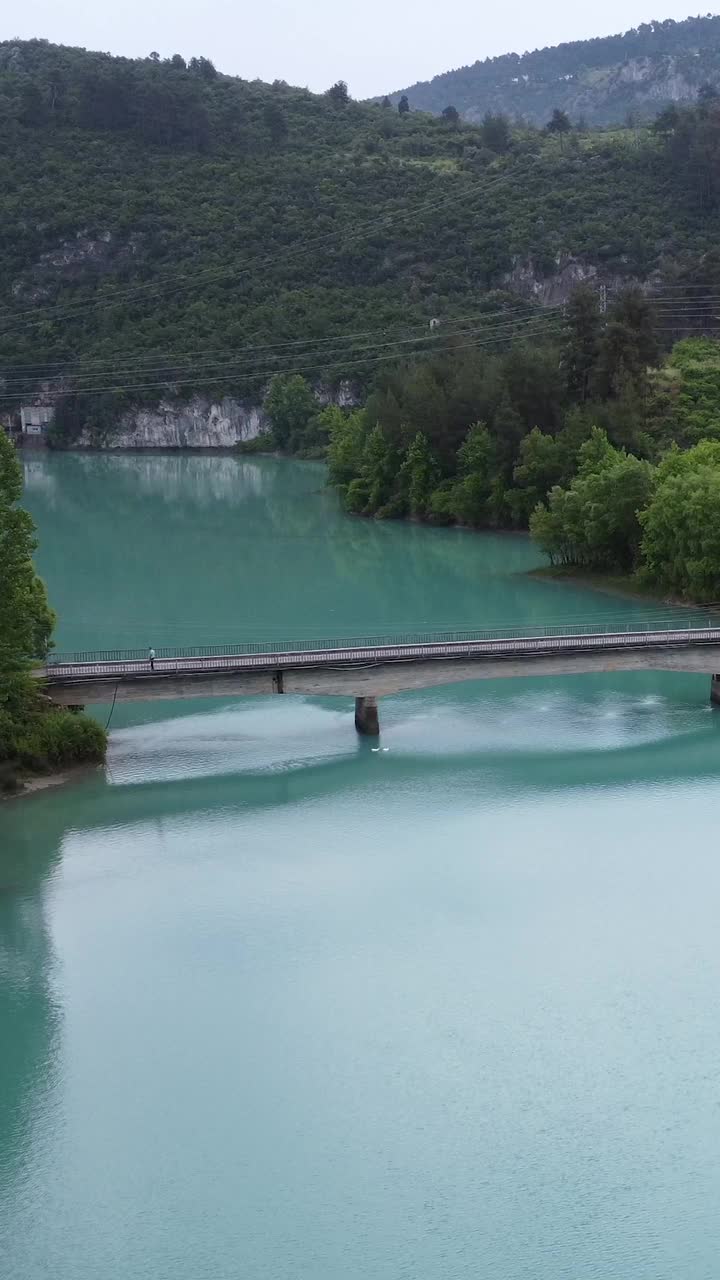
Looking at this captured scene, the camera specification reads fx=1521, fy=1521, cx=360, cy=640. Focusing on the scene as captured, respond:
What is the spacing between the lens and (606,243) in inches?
4149

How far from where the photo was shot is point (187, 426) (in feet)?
388

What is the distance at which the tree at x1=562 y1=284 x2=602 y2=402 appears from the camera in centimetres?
6259

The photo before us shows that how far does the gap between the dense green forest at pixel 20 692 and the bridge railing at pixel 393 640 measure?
301cm

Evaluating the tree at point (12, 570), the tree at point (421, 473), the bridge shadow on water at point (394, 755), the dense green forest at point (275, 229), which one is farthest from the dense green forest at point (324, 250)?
the tree at point (12, 570)

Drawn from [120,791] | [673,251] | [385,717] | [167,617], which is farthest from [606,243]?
[120,791]

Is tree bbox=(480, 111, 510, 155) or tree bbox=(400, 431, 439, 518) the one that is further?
tree bbox=(480, 111, 510, 155)

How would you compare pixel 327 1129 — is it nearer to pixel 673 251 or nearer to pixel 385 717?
pixel 385 717

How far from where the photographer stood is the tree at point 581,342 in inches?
2464

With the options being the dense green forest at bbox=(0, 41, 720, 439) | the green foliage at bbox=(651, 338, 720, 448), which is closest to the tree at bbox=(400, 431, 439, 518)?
the green foliage at bbox=(651, 338, 720, 448)

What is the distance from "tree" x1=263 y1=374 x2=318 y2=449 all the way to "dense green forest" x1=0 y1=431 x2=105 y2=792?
76.8 meters

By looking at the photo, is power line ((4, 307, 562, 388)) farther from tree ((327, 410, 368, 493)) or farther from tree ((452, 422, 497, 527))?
tree ((452, 422, 497, 527))

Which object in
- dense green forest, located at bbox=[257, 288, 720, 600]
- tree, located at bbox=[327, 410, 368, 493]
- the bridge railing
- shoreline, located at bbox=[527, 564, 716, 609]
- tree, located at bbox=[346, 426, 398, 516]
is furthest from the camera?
tree, located at bbox=[327, 410, 368, 493]

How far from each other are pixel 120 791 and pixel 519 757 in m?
8.62

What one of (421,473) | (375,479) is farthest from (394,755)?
(375,479)
